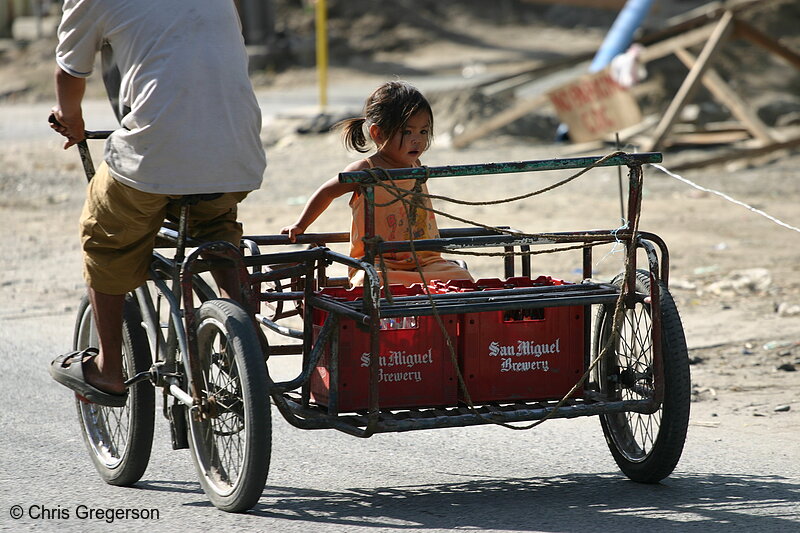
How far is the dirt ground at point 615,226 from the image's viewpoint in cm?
625

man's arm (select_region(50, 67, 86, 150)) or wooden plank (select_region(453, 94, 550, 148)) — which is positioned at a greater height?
wooden plank (select_region(453, 94, 550, 148))

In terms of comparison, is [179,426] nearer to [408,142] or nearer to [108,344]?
[108,344]

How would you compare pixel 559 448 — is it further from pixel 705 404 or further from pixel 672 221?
pixel 672 221

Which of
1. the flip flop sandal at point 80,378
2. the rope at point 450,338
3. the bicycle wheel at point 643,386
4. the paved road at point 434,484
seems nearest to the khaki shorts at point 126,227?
the flip flop sandal at point 80,378

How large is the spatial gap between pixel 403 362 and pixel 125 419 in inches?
48.7

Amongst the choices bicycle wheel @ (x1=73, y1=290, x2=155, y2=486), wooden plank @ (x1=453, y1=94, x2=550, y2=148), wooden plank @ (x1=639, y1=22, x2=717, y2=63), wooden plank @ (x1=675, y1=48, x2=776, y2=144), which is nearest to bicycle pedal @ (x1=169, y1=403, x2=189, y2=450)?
bicycle wheel @ (x1=73, y1=290, x2=155, y2=486)

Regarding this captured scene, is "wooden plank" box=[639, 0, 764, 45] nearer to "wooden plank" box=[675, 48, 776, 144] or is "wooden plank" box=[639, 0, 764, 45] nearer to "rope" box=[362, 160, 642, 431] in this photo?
"wooden plank" box=[675, 48, 776, 144]

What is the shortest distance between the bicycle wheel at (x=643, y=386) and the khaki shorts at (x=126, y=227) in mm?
1464

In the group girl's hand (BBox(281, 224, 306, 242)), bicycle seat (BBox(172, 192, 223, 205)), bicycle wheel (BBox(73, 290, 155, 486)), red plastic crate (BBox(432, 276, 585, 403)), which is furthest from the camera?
girl's hand (BBox(281, 224, 306, 242))

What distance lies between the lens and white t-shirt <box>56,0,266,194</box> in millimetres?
3785

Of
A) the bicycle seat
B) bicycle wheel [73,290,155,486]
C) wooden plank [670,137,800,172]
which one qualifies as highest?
wooden plank [670,137,800,172]

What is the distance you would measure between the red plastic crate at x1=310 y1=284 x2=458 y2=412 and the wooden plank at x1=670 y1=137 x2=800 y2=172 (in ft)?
31.1

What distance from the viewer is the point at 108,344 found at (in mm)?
4191

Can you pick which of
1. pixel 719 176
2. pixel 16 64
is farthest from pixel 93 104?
pixel 719 176
